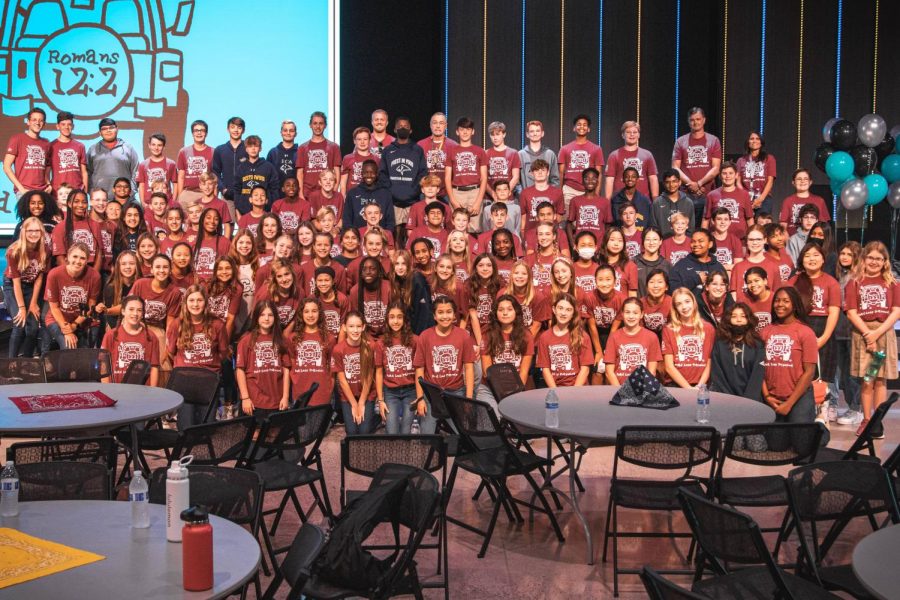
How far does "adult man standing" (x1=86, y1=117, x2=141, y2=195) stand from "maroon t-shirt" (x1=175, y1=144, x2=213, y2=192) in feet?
2.00

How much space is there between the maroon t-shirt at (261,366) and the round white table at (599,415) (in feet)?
6.80

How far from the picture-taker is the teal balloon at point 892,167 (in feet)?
36.1

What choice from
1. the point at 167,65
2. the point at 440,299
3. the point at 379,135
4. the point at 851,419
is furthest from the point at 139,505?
the point at 167,65

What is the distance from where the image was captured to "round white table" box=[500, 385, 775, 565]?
199 inches

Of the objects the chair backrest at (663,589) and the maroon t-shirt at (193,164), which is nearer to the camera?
the chair backrest at (663,589)

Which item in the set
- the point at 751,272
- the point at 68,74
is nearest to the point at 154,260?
the point at 751,272

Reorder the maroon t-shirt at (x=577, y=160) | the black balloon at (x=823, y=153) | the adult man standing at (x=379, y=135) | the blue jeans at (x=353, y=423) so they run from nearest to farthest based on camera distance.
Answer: the blue jeans at (x=353, y=423), the adult man standing at (x=379, y=135), the maroon t-shirt at (x=577, y=160), the black balloon at (x=823, y=153)

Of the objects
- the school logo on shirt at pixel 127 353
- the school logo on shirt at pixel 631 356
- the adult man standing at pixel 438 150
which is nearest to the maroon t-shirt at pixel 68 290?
the school logo on shirt at pixel 127 353

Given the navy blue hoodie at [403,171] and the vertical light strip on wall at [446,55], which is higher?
the vertical light strip on wall at [446,55]

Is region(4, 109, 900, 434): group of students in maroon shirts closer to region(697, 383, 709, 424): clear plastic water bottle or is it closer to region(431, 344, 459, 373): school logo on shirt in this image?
region(431, 344, 459, 373): school logo on shirt

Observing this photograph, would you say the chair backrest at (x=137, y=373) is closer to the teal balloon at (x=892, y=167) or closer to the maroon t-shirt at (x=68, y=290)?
the maroon t-shirt at (x=68, y=290)

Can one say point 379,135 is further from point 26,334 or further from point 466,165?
point 26,334

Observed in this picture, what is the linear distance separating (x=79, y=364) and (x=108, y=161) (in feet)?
15.2

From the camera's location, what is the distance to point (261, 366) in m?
7.16
